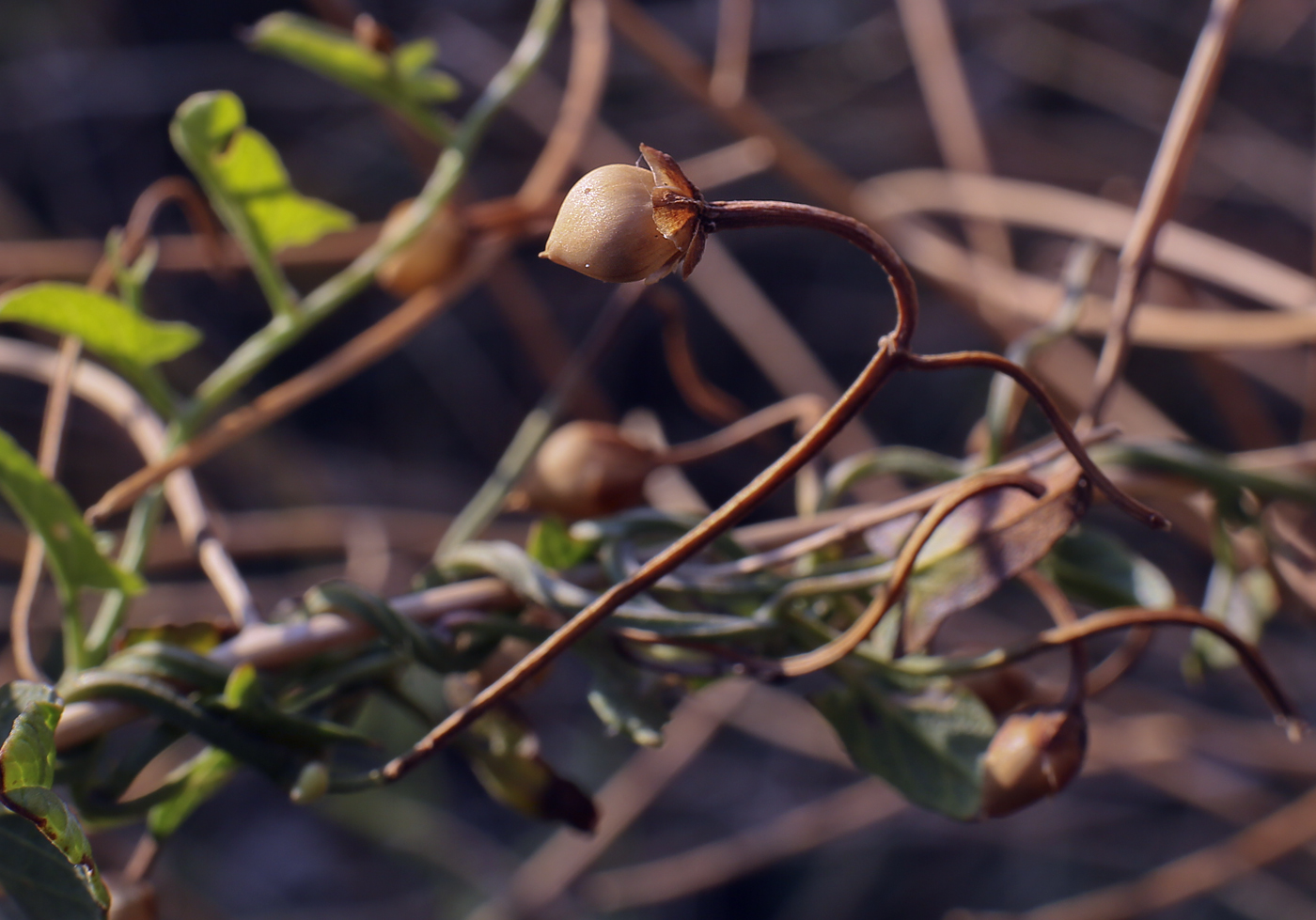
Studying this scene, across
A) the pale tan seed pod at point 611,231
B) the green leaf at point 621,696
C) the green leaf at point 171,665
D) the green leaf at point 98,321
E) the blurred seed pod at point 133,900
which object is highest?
the pale tan seed pod at point 611,231

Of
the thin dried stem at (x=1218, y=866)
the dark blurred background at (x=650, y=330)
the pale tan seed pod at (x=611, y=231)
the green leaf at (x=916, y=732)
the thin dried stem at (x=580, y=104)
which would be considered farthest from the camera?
the dark blurred background at (x=650, y=330)

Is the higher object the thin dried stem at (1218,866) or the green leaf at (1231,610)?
the green leaf at (1231,610)

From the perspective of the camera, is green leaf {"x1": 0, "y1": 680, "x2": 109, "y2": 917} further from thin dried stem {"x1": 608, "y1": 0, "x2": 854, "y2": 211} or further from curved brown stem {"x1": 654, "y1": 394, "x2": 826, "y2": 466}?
thin dried stem {"x1": 608, "y1": 0, "x2": 854, "y2": 211}

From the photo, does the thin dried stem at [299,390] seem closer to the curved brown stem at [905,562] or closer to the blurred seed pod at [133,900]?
the blurred seed pod at [133,900]

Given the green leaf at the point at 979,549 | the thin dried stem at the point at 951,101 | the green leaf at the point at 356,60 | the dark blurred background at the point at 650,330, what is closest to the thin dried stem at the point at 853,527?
the green leaf at the point at 979,549

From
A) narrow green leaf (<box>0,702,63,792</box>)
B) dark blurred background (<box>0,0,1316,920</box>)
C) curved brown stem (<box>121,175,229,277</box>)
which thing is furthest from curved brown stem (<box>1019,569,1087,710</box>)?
dark blurred background (<box>0,0,1316,920</box>)

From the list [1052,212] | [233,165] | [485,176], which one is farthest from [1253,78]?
[233,165]

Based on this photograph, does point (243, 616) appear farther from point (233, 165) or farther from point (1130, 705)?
point (1130, 705)
